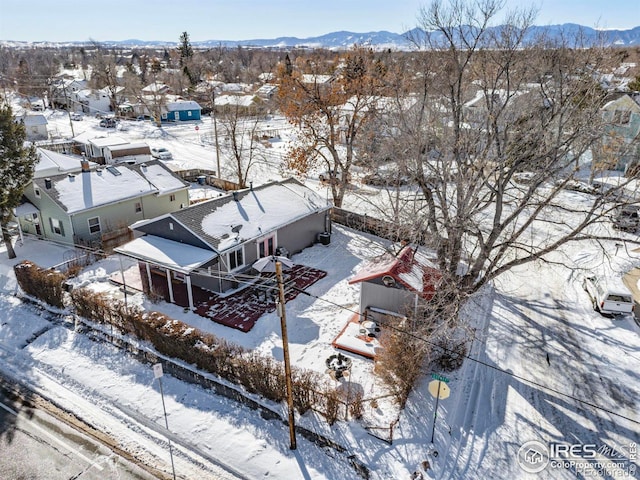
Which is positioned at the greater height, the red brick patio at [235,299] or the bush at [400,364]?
the bush at [400,364]

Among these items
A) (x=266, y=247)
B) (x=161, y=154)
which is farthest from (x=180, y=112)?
(x=266, y=247)

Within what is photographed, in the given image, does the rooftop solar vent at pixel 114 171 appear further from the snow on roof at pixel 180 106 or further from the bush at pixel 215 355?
the snow on roof at pixel 180 106

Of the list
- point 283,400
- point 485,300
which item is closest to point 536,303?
point 485,300

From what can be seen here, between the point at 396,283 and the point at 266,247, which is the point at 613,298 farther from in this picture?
the point at 266,247

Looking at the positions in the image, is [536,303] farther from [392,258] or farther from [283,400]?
[283,400]

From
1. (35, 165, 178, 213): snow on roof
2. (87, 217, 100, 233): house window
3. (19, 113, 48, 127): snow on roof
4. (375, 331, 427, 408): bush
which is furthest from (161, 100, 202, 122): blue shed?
(375, 331, 427, 408): bush

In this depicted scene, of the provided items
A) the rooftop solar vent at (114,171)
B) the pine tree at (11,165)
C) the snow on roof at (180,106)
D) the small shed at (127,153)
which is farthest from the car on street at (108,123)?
the pine tree at (11,165)
